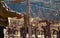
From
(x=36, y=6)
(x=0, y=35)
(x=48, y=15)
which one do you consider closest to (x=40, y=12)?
(x=48, y=15)

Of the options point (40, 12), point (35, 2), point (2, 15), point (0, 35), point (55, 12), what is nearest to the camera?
point (2, 15)

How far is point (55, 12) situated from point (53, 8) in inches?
17.3

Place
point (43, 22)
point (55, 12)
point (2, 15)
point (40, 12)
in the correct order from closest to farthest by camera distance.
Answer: point (2, 15) < point (43, 22) < point (40, 12) < point (55, 12)

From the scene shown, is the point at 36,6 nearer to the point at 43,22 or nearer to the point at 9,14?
the point at 43,22

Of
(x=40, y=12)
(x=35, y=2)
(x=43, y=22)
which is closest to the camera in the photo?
(x=43, y=22)

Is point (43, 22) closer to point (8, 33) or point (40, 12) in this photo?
point (40, 12)

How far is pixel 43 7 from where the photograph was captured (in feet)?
39.4

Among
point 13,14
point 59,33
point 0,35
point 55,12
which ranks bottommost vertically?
point 59,33

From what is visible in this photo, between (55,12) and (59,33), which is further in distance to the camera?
(59,33)

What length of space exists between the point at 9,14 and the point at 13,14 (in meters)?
0.07

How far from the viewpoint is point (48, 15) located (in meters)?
10.4

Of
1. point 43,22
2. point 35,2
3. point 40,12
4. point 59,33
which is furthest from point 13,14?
point 59,33

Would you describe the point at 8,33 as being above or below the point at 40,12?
below

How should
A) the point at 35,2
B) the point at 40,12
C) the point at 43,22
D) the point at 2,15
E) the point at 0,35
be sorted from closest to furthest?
the point at 2,15
the point at 0,35
the point at 43,22
the point at 40,12
the point at 35,2
